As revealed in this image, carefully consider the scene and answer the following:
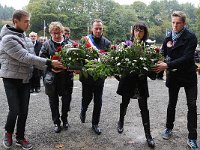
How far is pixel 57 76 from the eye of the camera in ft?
16.7

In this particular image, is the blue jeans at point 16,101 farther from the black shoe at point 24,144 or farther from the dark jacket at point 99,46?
the dark jacket at point 99,46

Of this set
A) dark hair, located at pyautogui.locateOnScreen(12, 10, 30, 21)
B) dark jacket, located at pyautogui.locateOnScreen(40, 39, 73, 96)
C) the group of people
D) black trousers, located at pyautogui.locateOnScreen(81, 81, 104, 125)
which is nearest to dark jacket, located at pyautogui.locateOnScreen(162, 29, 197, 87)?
the group of people

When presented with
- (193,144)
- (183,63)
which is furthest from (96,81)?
(193,144)

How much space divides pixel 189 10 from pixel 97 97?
144780 millimetres

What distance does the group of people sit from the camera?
13.9 ft

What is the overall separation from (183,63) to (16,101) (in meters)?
2.60

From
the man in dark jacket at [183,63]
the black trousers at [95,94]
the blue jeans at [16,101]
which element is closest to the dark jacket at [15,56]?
the blue jeans at [16,101]

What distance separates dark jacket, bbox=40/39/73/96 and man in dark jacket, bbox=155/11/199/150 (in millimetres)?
1762

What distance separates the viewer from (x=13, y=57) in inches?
163

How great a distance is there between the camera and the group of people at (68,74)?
4227mm

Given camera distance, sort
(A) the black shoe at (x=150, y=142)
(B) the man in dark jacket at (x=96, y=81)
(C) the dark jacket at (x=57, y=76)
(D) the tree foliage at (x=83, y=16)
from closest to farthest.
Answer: (A) the black shoe at (x=150, y=142) < (C) the dark jacket at (x=57, y=76) < (B) the man in dark jacket at (x=96, y=81) < (D) the tree foliage at (x=83, y=16)

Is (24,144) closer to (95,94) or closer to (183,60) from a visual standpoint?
(95,94)

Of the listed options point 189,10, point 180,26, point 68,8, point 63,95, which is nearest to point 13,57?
Answer: point 63,95

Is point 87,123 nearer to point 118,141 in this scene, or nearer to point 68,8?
point 118,141
